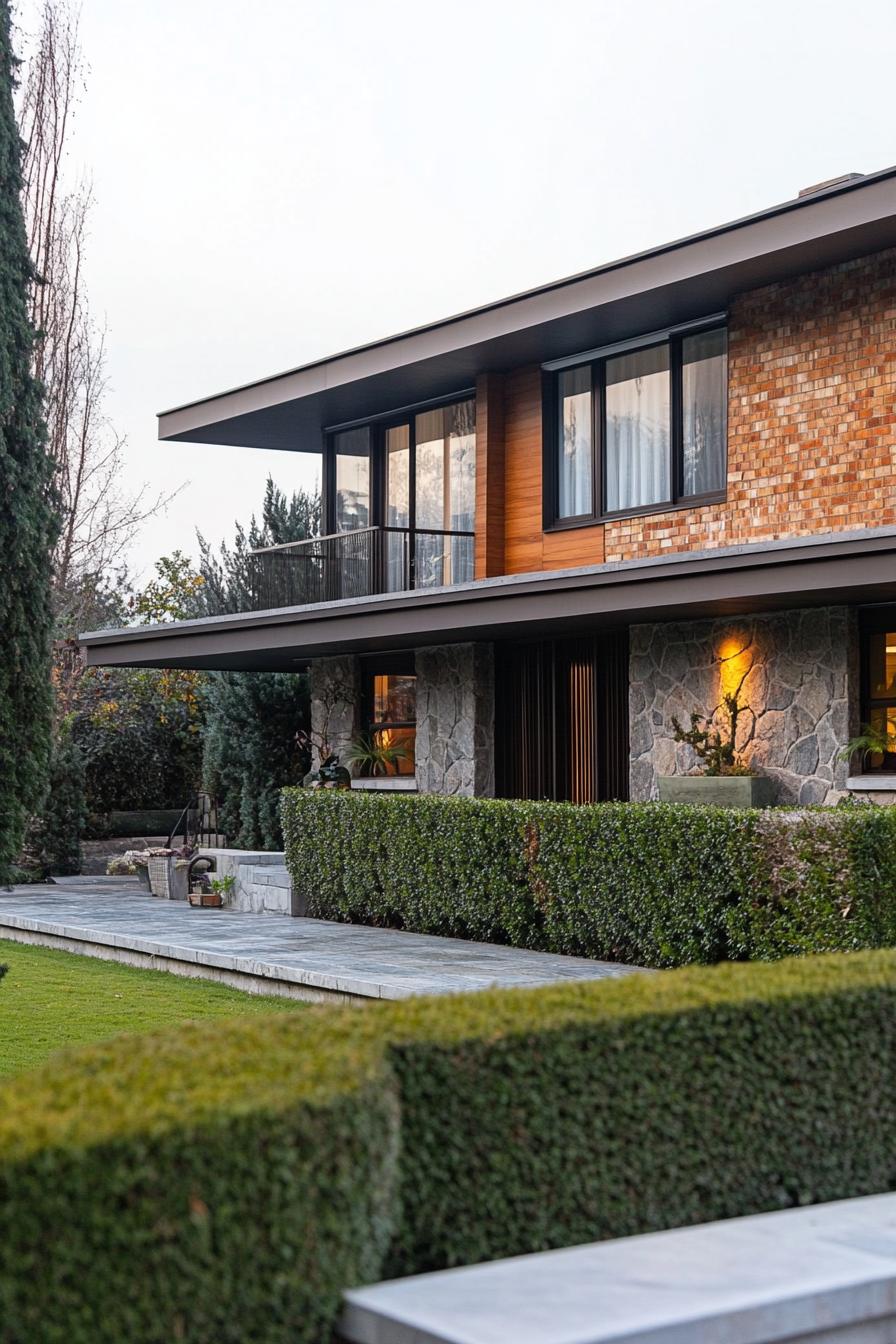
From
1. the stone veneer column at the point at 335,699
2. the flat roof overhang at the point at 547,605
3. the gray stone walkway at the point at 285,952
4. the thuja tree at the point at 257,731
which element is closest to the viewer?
the gray stone walkway at the point at 285,952

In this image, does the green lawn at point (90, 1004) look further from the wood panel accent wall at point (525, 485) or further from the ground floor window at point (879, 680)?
the wood panel accent wall at point (525, 485)

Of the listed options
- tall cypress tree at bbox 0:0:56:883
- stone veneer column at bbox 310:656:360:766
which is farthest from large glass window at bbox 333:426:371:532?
tall cypress tree at bbox 0:0:56:883

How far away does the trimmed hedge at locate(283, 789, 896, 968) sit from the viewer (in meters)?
10.3

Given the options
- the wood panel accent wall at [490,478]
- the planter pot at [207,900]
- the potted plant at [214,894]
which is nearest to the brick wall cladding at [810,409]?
the wood panel accent wall at [490,478]

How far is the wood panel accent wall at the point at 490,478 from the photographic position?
1845cm

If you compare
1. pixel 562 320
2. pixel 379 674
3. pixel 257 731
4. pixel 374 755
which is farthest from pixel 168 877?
pixel 562 320

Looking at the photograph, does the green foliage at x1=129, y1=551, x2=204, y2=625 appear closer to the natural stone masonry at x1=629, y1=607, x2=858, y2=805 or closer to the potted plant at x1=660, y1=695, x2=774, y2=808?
the natural stone masonry at x1=629, y1=607, x2=858, y2=805

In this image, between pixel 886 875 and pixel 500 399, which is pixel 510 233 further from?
pixel 886 875

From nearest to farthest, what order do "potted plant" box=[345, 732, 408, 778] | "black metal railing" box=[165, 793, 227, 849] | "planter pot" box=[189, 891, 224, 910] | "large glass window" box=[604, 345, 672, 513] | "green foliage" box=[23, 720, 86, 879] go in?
"large glass window" box=[604, 345, 672, 513]
"planter pot" box=[189, 891, 224, 910]
"potted plant" box=[345, 732, 408, 778]
"green foliage" box=[23, 720, 86, 879]
"black metal railing" box=[165, 793, 227, 849]

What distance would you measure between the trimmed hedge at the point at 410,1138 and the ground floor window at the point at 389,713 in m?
14.0

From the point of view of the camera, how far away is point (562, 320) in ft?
52.4

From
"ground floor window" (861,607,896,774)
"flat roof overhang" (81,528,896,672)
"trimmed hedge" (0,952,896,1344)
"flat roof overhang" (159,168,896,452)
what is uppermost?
"flat roof overhang" (159,168,896,452)

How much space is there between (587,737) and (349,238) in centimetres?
1531

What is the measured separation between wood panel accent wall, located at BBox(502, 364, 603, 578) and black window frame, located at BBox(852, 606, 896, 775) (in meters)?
4.31
